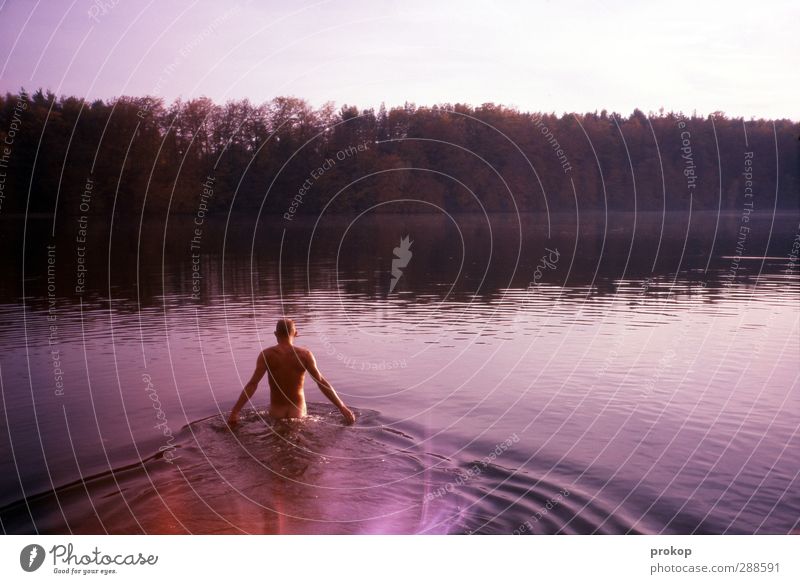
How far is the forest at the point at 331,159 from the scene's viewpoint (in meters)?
69.2

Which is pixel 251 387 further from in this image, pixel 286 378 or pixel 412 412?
pixel 412 412

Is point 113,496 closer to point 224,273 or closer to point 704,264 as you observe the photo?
point 224,273

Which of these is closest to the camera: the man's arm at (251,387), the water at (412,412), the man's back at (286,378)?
the water at (412,412)

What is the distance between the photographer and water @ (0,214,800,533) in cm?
904

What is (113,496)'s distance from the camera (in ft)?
30.4

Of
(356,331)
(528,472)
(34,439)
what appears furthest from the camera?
(356,331)

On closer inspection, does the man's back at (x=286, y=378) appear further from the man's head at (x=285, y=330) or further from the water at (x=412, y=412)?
the water at (x=412, y=412)

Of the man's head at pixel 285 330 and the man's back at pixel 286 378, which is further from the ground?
the man's head at pixel 285 330

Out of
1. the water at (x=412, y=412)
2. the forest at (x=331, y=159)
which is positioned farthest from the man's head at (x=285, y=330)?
the forest at (x=331, y=159)

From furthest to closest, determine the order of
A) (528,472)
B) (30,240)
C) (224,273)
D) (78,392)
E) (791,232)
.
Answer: (791,232), (30,240), (224,273), (78,392), (528,472)

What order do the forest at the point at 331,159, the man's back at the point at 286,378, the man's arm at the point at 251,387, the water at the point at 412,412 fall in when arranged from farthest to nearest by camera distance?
the forest at the point at 331,159
the man's back at the point at 286,378
the man's arm at the point at 251,387
the water at the point at 412,412

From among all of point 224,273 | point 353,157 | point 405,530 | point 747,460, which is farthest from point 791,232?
point 405,530

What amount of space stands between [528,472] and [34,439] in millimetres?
7511

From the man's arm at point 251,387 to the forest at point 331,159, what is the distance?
146 feet
